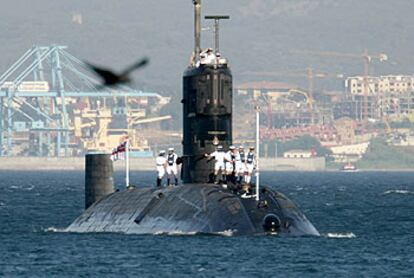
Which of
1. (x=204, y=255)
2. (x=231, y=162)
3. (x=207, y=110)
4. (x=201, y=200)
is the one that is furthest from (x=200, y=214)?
(x=204, y=255)

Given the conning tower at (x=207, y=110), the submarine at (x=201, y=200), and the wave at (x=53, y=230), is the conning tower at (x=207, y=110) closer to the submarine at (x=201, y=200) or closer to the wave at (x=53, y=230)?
the submarine at (x=201, y=200)

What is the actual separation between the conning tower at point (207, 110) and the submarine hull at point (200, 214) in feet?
3.44

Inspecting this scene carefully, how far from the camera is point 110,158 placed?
51031mm

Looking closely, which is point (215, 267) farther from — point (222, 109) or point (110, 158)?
point (110, 158)

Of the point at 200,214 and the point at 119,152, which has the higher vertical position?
the point at 119,152

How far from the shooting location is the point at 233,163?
4494 centimetres

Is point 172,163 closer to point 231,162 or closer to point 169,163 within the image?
point 169,163

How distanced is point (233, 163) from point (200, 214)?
2601 millimetres

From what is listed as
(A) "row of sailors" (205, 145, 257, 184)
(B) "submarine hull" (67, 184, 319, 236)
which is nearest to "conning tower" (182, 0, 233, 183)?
(A) "row of sailors" (205, 145, 257, 184)

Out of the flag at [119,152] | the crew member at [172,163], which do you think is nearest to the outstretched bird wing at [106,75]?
the flag at [119,152]

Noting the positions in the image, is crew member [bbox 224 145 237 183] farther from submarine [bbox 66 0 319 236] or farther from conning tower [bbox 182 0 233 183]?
conning tower [bbox 182 0 233 183]

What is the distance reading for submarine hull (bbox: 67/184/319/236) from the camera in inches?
1651

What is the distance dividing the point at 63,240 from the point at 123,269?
846cm

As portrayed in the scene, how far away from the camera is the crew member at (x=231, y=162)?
4475 centimetres
